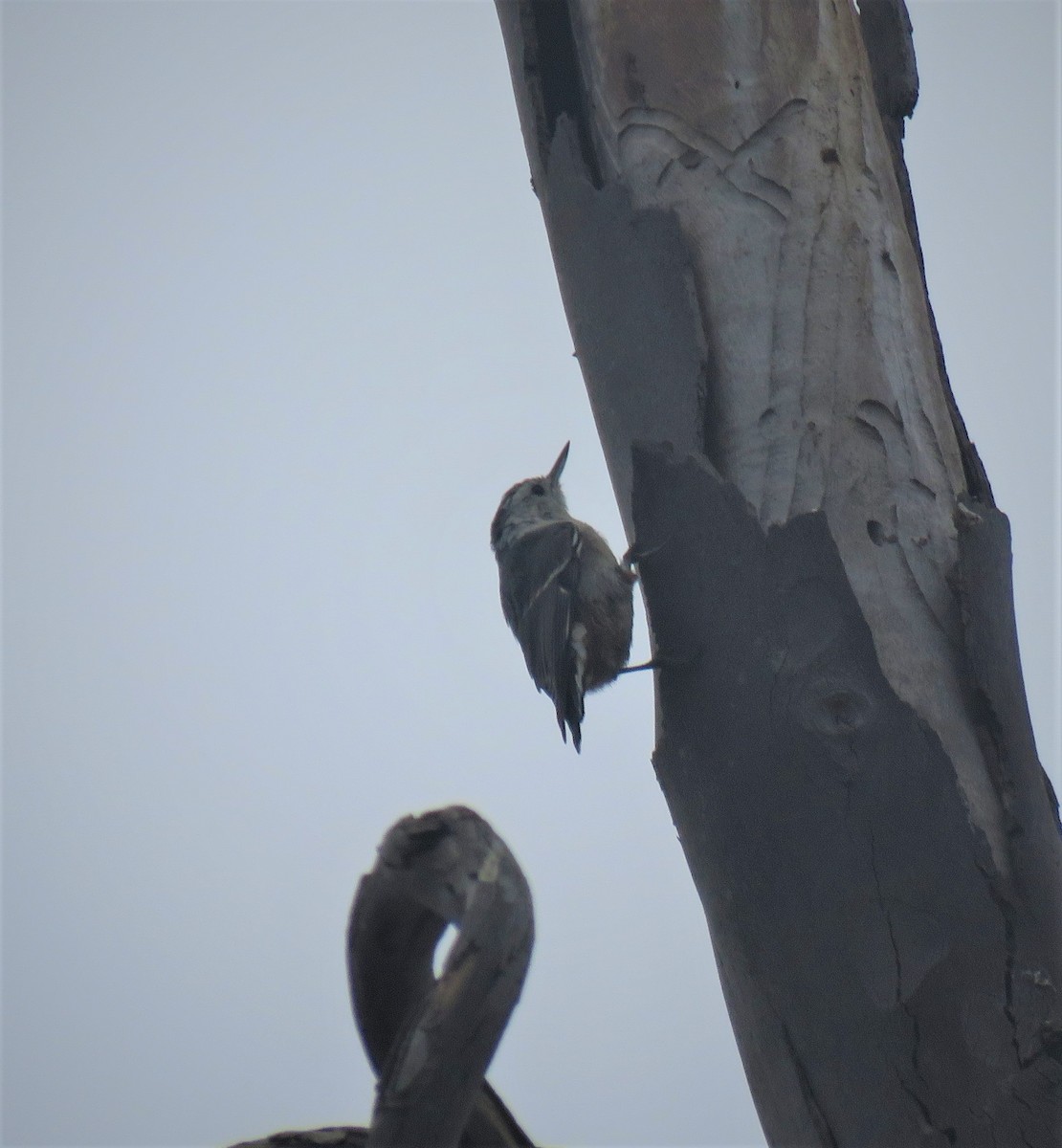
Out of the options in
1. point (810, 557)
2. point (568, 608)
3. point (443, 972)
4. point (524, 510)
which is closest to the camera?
point (443, 972)

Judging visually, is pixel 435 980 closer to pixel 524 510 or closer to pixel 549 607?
pixel 549 607

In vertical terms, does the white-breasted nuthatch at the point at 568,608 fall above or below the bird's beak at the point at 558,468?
below

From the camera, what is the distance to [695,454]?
89.7 inches

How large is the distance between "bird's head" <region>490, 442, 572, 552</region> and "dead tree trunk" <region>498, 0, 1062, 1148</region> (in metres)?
2.18

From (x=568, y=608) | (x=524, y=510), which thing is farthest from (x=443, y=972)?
(x=524, y=510)

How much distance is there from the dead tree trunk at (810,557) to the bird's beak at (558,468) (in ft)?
7.44

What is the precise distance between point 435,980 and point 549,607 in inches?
116

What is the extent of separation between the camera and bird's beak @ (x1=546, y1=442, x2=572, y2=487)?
496 cm

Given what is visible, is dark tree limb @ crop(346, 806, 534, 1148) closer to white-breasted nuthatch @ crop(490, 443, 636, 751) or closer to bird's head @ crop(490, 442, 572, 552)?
white-breasted nuthatch @ crop(490, 443, 636, 751)

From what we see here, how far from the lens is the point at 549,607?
435cm

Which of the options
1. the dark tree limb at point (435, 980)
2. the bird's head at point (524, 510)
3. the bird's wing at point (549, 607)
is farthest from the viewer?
the bird's head at point (524, 510)

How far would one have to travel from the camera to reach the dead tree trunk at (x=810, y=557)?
1866 mm

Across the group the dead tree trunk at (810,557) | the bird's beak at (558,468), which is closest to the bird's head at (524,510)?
the bird's beak at (558,468)

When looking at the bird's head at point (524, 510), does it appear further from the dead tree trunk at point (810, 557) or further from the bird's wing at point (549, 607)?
the dead tree trunk at point (810, 557)
